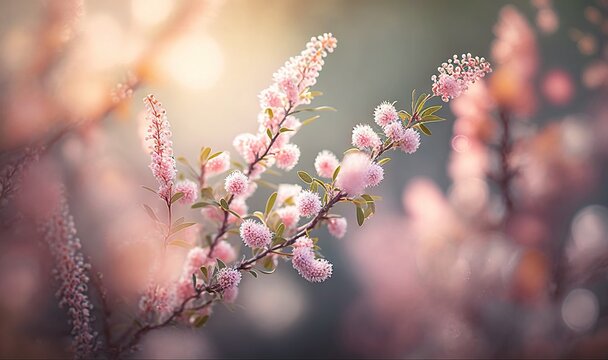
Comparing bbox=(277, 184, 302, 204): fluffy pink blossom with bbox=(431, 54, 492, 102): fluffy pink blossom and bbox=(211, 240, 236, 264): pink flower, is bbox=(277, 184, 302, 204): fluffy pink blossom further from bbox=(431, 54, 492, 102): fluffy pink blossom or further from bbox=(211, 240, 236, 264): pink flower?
bbox=(431, 54, 492, 102): fluffy pink blossom

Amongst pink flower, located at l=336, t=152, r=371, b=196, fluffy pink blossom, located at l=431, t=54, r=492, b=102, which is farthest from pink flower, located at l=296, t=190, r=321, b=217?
fluffy pink blossom, located at l=431, t=54, r=492, b=102

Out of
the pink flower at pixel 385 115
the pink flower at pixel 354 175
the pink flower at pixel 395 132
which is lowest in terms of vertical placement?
the pink flower at pixel 354 175

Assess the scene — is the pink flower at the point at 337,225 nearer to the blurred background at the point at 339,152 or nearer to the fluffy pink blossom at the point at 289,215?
the fluffy pink blossom at the point at 289,215

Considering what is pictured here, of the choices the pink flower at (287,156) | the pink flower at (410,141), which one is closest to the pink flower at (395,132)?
the pink flower at (410,141)

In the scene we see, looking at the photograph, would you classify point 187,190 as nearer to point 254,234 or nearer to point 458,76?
point 254,234

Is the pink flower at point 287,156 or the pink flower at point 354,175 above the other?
the pink flower at point 287,156

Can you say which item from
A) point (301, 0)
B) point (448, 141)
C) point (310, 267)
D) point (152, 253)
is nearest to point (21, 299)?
point (152, 253)

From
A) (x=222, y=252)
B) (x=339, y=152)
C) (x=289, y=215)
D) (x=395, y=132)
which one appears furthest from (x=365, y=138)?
(x=339, y=152)
